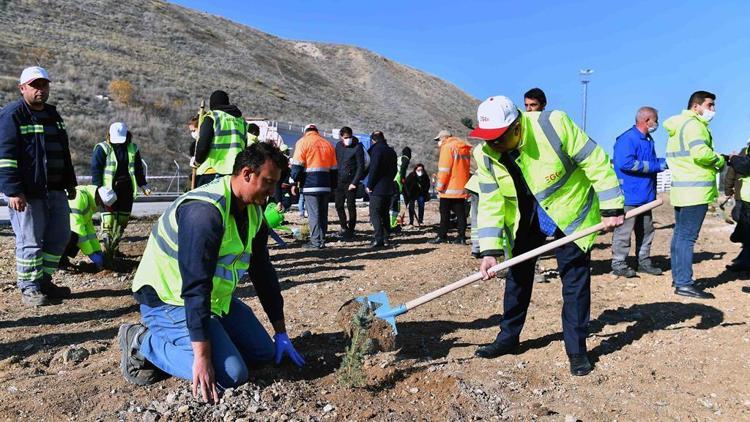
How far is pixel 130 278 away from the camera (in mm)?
6227

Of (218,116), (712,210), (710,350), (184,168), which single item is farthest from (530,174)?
(184,168)

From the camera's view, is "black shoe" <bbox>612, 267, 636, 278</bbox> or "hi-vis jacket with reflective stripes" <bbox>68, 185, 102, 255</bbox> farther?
"black shoe" <bbox>612, 267, 636, 278</bbox>

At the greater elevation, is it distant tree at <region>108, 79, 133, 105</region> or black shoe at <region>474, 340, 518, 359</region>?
distant tree at <region>108, 79, 133, 105</region>

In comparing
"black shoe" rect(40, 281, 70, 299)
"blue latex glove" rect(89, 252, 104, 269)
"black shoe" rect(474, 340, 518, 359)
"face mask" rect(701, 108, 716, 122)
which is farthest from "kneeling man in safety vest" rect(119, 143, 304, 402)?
"face mask" rect(701, 108, 716, 122)

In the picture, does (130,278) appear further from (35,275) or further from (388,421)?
(388,421)

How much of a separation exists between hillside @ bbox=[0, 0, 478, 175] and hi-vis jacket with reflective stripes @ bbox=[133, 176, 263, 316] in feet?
59.0

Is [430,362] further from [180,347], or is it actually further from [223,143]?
[223,143]

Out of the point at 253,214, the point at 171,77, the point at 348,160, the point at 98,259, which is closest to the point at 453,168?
→ the point at 348,160

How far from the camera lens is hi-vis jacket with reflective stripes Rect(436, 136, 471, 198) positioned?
8.55 meters

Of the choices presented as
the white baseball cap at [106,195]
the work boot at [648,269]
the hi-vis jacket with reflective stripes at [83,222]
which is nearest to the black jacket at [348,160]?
the white baseball cap at [106,195]

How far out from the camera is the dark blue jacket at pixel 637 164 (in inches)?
253

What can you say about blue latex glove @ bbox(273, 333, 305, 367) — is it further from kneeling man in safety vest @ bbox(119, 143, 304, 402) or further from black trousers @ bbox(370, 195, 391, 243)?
black trousers @ bbox(370, 195, 391, 243)

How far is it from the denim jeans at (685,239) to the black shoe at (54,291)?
5478 millimetres

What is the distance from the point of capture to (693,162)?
561 centimetres
